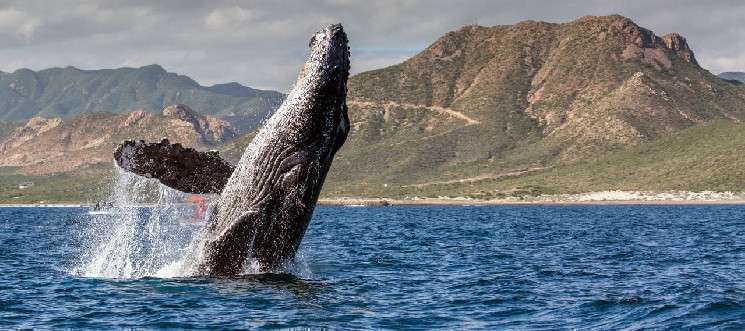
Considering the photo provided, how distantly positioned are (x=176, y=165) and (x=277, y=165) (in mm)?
1742

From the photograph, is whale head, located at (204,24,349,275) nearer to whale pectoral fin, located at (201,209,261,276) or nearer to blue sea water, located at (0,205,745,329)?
whale pectoral fin, located at (201,209,261,276)

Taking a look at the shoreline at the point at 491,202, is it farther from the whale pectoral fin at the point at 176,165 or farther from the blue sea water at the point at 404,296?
the whale pectoral fin at the point at 176,165

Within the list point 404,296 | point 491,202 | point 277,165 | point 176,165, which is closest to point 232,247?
point 176,165

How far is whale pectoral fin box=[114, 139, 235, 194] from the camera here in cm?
1620

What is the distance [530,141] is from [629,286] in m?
168

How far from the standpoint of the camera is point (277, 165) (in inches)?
645

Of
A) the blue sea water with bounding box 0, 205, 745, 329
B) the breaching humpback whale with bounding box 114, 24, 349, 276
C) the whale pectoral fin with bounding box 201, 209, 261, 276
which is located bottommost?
the blue sea water with bounding box 0, 205, 745, 329

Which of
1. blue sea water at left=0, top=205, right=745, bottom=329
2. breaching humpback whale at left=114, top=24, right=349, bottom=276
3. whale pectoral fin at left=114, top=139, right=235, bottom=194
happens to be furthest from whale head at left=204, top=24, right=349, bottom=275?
blue sea water at left=0, top=205, right=745, bottom=329

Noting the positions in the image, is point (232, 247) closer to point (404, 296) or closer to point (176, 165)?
point (176, 165)

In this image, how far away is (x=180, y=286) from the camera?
18219 millimetres

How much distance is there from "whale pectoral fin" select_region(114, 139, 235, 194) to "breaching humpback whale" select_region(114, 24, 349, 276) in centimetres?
2

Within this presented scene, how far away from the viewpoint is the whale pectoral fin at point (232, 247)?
16.8 metres

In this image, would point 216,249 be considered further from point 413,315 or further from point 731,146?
point 731,146

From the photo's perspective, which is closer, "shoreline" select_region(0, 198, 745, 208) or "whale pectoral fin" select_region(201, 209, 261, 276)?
"whale pectoral fin" select_region(201, 209, 261, 276)
